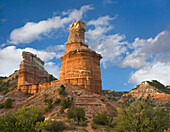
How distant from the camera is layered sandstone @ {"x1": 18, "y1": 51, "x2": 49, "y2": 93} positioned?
190ft

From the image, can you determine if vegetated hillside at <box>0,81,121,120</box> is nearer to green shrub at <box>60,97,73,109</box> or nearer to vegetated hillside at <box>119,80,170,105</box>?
green shrub at <box>60,97,73,109</box>

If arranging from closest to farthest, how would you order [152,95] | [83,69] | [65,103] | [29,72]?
1. [65,103]
2. [83,69]
3. [29,72]
4. [152,95]

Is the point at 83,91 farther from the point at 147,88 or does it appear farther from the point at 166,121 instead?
the point at 147,88

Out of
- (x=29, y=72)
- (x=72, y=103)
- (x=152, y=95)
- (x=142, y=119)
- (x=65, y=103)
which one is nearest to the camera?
(x=142, y=119)

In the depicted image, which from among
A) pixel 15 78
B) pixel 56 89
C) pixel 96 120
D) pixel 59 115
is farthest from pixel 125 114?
pixel 15 78

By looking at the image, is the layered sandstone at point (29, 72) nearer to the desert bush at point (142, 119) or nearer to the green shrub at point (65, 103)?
the green shrub at point (65, 103)

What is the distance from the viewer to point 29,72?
62438 millimetres

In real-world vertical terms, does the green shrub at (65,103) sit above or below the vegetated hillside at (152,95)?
below

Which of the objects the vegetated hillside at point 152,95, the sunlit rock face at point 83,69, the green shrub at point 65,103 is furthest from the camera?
the vegetated hillside at point 152,95

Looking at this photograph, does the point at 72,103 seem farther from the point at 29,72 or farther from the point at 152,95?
the point at 152,95

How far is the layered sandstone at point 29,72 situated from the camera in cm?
5797

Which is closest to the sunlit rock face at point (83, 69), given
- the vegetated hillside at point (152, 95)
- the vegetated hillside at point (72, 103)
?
the vegetated hillside at point (72, 103)

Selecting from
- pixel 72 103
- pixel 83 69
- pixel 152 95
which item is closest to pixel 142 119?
pixel 72 103

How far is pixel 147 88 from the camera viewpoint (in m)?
88.4
